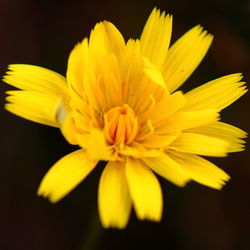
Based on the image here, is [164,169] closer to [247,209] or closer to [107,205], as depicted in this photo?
[107,205]

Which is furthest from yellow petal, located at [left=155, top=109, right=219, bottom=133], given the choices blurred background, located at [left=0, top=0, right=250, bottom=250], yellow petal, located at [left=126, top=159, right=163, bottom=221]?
blurred background, located at [left=0, top=0, right=250, bottom=250]

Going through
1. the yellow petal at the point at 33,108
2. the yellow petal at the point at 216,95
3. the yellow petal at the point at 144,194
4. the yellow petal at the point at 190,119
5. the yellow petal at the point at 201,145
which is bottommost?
the yellow petal at the point at 144,194

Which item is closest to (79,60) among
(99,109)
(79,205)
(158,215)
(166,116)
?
(99,109)

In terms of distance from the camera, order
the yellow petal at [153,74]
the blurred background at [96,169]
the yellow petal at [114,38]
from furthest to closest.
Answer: the blurred background at [96,169], the yellow petal at [114,38], the yellow petal at [153,74]

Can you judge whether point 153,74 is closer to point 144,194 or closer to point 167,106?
point 167,106

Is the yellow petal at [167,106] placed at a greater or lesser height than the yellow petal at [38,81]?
lesser

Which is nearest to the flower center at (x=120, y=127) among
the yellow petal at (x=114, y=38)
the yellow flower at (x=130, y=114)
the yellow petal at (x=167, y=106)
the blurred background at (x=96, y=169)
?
the yellow flower at (x=130, y=114)

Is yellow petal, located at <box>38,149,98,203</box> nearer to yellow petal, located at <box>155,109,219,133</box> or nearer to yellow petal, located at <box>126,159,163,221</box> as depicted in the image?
yellow petal, located at <box>126,159,163,221</box>

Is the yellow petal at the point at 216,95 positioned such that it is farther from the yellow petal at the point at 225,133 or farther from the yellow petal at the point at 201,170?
the yellow petal at the point at 201,170
